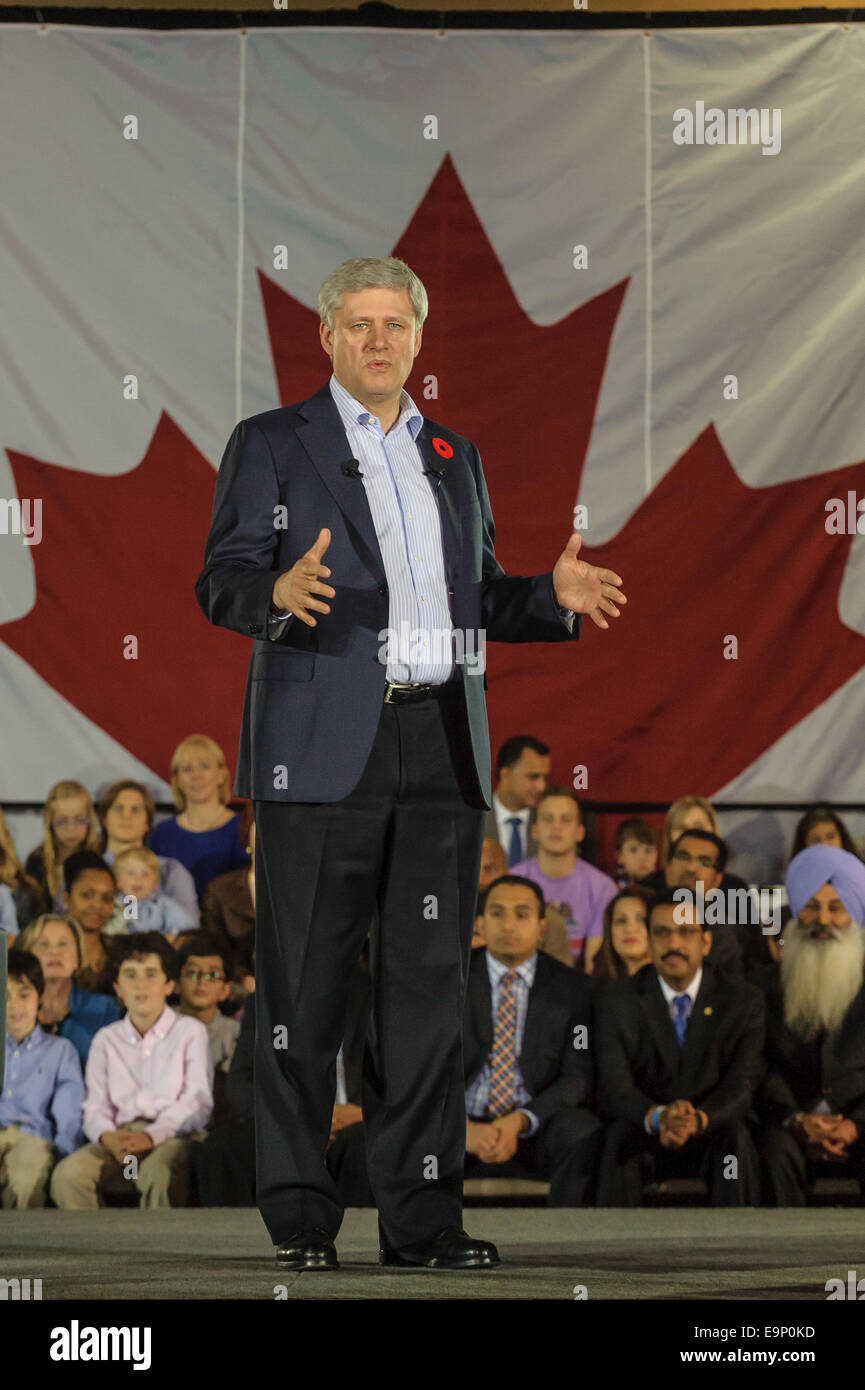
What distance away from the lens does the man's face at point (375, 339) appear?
9.33ft

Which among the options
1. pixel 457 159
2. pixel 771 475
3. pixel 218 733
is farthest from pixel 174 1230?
pixel 457 159

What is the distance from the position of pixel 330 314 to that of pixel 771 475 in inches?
116

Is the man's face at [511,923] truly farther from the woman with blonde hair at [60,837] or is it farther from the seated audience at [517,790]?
the woman with blonde hair at [60,837]

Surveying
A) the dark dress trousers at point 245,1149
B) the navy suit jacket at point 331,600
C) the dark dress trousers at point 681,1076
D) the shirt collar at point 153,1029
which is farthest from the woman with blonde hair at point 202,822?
the navy suit jacket at point 331,600

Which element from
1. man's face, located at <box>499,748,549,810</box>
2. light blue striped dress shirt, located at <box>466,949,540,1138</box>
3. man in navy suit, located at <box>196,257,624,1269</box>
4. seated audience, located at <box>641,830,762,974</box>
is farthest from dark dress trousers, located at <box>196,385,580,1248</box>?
man's face, located at <box>499,748,549,810</box>

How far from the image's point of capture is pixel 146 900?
17.9 feet

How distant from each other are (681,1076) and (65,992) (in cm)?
176

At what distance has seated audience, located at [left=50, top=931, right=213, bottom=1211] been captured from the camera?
16.4 ft

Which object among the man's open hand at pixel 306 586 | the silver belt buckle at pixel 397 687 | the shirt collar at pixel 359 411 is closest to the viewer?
the man's open hand at pixel 306 586

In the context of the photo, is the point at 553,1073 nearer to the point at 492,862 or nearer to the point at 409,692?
the point at 492,862

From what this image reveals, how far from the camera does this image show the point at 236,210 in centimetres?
Answer: 573

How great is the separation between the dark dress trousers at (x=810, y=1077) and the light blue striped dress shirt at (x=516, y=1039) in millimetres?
659

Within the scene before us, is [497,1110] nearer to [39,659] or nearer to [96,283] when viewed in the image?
[39,659]

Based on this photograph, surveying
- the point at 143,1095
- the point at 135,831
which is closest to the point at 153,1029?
the point at 143,1095
